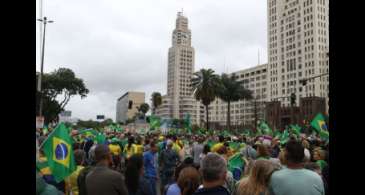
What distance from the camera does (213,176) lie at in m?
A: 3.68

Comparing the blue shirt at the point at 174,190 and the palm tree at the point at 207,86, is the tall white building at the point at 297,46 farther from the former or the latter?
the blue shirt at the point at 174,190

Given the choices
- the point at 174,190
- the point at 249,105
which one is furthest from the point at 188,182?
Answer: the point at 249,105

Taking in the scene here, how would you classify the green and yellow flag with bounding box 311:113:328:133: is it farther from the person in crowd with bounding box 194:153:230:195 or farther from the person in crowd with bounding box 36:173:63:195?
the person in crowd with bounding box 36:173:63:195

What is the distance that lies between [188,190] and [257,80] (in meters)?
157

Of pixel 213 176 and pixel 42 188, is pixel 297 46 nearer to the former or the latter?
pixel 213 176

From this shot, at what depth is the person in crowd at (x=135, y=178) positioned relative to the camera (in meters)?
5.76

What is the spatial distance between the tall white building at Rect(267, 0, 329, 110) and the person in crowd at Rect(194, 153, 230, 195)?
409ft

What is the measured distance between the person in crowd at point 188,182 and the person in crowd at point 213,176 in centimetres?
101

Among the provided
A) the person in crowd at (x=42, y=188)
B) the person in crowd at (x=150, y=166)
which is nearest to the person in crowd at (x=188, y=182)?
the person in crowd at (x=42, y=188)
